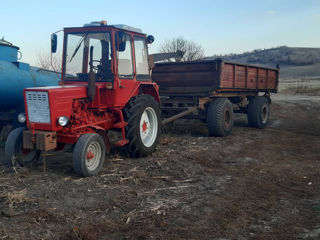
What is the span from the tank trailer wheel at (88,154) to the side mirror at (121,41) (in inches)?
62.4

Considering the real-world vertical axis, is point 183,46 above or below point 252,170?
above

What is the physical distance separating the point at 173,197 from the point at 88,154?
1551 mm

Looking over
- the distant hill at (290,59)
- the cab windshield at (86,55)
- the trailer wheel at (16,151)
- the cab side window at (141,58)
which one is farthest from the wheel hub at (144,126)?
the distant hill at (290,59)

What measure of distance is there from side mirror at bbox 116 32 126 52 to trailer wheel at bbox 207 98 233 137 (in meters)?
3.66

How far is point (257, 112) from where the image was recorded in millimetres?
10781

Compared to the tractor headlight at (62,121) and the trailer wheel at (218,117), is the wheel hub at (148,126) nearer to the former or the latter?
the tractor headlight at (62,121)

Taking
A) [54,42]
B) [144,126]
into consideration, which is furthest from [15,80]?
[144,126]

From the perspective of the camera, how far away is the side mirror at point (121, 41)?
582 centimetres

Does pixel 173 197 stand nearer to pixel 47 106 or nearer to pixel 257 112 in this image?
pixel 47 106

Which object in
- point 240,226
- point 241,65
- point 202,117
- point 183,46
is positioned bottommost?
point 240,226

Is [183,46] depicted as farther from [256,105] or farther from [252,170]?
[252,170]

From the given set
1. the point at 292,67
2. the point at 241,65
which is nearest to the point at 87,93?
the point at 241,65

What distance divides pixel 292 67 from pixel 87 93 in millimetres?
65480

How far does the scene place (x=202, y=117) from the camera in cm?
913
